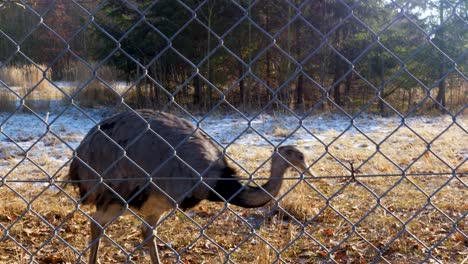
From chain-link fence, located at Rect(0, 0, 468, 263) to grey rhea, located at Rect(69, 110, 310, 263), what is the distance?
0.01m

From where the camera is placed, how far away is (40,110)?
11781 millimetres

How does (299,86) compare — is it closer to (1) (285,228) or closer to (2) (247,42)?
(2) (247,42)

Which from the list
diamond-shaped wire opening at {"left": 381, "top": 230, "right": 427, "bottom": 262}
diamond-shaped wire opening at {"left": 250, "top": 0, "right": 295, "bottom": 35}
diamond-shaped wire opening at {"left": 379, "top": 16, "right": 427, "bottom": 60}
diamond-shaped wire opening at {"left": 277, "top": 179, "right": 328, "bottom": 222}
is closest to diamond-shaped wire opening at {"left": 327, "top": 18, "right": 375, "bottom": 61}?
diamond-shaped wire opening at {"left": 379, "top": 16, "right": 427, "bottom": 60}

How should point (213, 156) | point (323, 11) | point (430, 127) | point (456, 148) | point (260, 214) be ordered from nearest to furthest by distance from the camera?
point (213, 156)
point (260, 214)
point (456, 148)
point (430, 127)
point (323, 11)

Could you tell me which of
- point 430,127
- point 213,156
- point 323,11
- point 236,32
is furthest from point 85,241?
point 323,11

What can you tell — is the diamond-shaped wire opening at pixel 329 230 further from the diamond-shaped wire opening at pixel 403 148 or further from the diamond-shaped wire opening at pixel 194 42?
the diamond-shaped wire opening at pixel 194 42

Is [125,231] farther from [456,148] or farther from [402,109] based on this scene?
[402,109]

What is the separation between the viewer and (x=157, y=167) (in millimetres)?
3504

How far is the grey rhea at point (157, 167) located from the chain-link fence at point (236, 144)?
1 centimetres

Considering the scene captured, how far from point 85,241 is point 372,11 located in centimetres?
966

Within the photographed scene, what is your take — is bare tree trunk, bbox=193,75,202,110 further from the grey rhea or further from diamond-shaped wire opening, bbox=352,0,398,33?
the grey rhea

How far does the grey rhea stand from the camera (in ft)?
11.5

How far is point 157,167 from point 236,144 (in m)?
4.75

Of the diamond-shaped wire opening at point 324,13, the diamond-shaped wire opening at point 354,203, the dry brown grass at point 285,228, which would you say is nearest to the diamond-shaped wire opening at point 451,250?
the dry brown grass at point 285,228
